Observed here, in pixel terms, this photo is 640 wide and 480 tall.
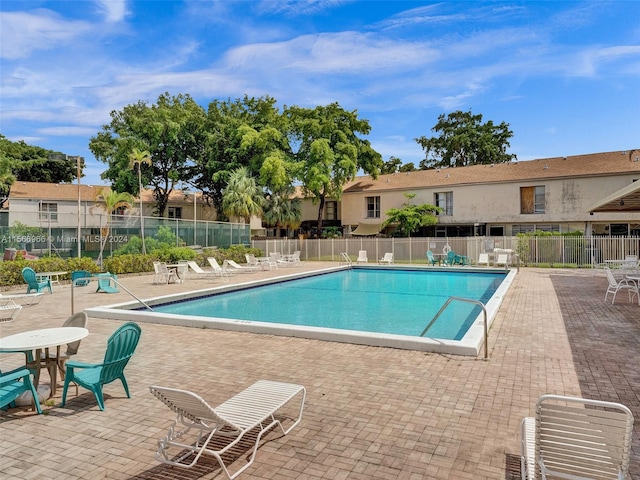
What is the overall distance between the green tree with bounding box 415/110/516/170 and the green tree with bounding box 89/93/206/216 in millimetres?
27342

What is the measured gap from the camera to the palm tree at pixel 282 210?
121 ft

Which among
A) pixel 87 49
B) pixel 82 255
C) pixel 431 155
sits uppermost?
pixel 431 155

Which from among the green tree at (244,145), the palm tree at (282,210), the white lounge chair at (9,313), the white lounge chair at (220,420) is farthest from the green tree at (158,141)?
the white lounge chair at (220,420)

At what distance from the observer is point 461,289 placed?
1780 centimetres

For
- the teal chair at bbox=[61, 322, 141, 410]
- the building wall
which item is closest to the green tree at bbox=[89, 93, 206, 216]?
the building wall

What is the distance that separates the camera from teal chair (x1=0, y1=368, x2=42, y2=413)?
171 inches

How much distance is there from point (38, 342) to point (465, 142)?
160ft

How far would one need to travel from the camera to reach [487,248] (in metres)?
25.8

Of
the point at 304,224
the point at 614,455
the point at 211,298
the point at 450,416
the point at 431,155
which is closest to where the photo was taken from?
the point at 614,455

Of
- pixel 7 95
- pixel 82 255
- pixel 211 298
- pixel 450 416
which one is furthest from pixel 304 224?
pixel 450 416

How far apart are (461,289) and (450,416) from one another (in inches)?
549

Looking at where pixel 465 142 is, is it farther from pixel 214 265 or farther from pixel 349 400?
pixel 349 400

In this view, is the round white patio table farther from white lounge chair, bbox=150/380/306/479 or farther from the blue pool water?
the blue pool water

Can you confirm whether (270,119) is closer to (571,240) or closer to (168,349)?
(571,240)
